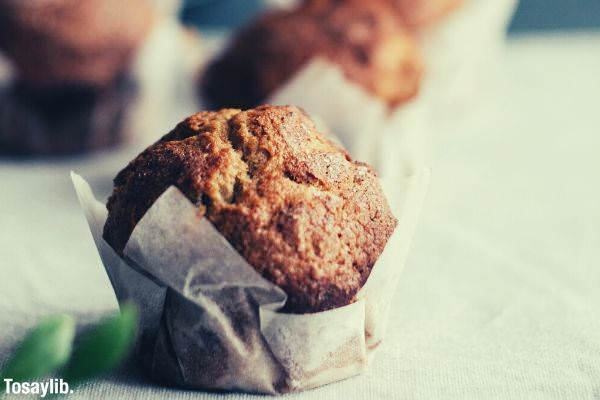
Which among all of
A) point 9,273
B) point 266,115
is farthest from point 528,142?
point 9,273

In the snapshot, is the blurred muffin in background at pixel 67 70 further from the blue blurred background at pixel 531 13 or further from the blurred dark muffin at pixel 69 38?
the blue blurred background at pixel 531 13

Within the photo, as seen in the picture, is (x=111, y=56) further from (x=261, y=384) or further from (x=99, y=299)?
(x=261, y=384)

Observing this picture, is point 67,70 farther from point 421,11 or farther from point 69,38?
point 421,11

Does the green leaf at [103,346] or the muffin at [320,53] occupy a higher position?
the green leaf at [103,346]

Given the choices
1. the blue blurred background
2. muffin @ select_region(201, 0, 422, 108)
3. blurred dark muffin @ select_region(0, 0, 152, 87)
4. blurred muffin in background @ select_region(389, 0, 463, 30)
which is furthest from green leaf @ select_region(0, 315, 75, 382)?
the blue blurred background

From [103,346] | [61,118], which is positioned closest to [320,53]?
[61,118]

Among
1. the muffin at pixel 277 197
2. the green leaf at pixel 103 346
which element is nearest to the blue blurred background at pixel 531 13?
the muffin at pixel 277 197
